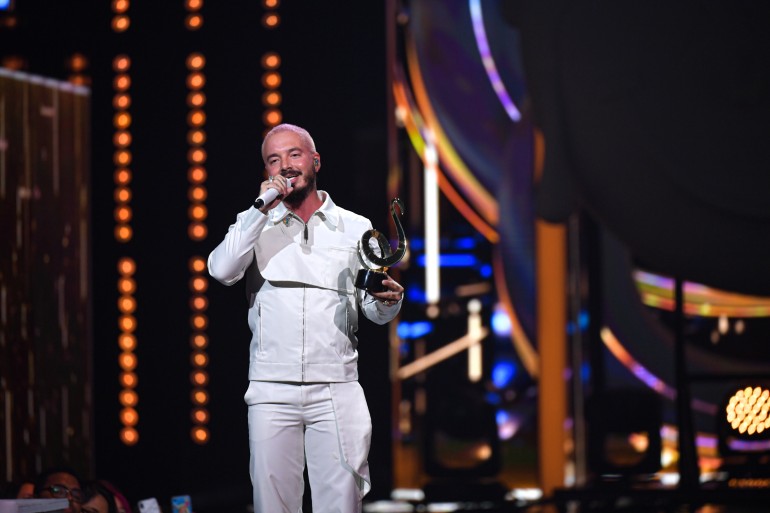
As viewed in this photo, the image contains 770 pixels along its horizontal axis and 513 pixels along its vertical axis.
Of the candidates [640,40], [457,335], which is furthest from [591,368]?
[640,40]

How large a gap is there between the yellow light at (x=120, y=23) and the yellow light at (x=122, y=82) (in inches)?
8.1

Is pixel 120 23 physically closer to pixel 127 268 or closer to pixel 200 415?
pixel 127 268

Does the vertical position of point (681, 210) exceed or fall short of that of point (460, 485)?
it exceeds it

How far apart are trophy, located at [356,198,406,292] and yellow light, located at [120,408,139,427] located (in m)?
2.39

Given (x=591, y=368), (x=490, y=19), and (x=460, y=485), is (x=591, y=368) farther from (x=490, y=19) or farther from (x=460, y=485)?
(x=490, y=19)

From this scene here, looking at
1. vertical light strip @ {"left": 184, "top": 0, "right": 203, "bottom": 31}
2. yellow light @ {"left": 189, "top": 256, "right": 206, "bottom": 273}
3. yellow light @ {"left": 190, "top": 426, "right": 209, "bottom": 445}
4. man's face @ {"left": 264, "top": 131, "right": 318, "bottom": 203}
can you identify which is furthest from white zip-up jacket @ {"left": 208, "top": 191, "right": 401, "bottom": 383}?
vertical light strip @ {"left": 184, "top": 0, "right": 203, "bottom": 31}

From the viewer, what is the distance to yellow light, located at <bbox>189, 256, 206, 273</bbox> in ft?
15.0

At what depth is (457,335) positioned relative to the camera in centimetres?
486

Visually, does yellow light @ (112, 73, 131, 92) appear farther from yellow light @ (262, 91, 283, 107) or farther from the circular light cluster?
the circular light cluster

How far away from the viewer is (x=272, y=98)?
4656 mm

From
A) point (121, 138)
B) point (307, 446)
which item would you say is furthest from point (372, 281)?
point (121, 138)

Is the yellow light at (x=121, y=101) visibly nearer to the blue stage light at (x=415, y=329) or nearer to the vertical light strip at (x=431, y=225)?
the vertical light strip at (x=431, y=225)

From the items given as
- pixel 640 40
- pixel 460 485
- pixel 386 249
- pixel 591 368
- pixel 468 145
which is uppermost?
pixel 640 40

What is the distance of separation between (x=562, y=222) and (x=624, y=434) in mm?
1035
